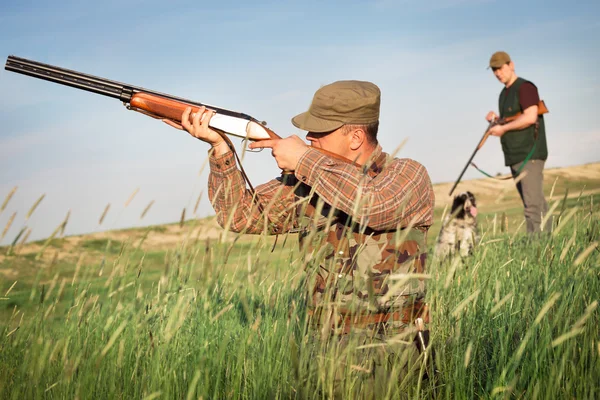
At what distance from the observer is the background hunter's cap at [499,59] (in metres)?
9.96

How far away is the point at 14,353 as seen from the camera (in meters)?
3.52

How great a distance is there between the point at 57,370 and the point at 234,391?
0.99m

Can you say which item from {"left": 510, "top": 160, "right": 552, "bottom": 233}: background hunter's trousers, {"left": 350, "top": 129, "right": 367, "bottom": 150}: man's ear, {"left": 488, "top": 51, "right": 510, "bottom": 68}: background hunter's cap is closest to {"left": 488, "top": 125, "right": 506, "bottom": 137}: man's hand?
{"left": 510, "top": 160, "right": 552, "bottom": 233}: background hunter's trousers

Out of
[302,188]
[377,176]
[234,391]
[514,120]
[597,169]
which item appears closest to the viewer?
[234,391]

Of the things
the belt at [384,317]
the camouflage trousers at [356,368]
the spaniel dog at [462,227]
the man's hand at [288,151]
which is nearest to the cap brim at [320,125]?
the man's hand at [288,151]

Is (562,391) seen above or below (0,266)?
below

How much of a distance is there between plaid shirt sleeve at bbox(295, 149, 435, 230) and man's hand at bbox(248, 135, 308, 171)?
52mm

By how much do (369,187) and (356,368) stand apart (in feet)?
3.27

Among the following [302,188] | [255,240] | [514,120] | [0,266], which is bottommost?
[0,266]

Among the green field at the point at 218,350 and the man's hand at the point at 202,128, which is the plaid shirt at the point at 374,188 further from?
the man's hand at the point at 202,128

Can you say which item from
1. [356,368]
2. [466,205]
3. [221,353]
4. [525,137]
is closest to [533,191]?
[525,137]

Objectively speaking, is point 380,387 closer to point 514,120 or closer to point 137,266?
point 137,266

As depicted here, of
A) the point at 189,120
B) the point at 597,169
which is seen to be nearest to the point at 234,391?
the point at 189,120

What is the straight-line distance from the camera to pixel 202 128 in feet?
12.9
